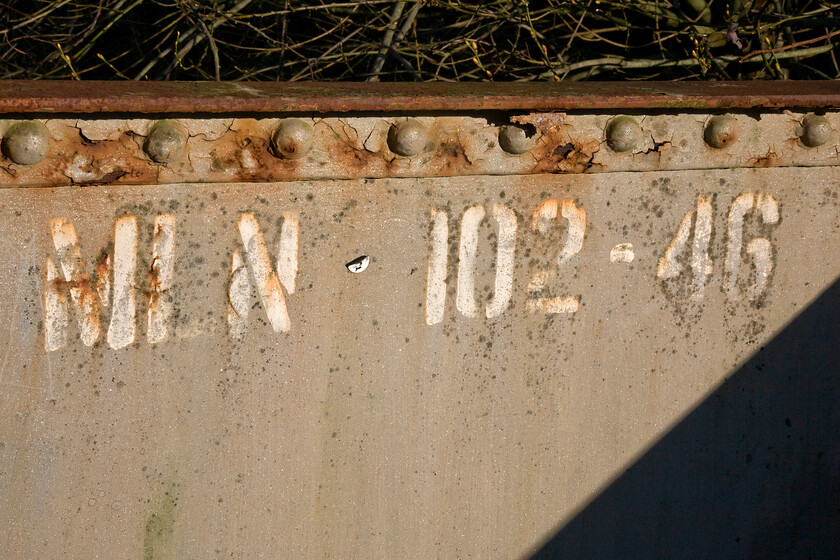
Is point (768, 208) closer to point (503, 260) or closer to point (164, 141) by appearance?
point (503, 260)

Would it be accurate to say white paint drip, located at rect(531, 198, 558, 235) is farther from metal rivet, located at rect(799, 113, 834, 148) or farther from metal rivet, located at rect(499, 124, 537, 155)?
metal rivet, located at rect(799, 113, 834, 148)

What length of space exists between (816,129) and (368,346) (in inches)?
50.2

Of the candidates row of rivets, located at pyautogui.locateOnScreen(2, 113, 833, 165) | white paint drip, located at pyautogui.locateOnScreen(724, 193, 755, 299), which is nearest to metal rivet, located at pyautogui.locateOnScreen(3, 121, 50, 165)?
row of rivets, located at pyautogui.locateOnScreen(2, 113, 833, 165)

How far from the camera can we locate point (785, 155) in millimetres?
1953

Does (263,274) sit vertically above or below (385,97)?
below

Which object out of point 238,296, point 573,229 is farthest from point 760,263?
point 238,296

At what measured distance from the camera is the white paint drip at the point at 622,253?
191 centimetres

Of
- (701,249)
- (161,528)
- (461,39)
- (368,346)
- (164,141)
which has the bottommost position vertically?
(161,528)

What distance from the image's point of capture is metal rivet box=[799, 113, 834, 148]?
192 centimetres

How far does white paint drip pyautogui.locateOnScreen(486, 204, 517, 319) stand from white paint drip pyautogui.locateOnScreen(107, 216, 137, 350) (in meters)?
0.83

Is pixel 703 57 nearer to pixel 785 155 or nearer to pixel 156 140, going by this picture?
pixel 785 155

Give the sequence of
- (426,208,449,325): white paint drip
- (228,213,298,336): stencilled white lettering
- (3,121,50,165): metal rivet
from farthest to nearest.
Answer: (426,208,449,325): white paint drip → (228,213,298,336): stencilled white lettering → (3,121,50,165): metal rivet

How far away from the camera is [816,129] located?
6.30 ft

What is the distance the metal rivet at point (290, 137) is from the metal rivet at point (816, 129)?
4.20 ft
